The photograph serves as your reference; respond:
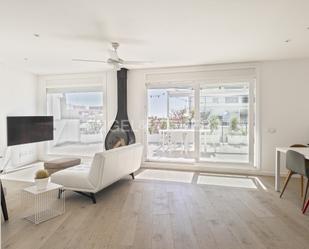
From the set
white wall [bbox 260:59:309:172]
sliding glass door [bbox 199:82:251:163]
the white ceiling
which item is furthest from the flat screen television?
white wall [bbox 260:59:309:172]

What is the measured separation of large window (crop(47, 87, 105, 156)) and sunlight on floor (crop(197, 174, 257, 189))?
3067 millimetres

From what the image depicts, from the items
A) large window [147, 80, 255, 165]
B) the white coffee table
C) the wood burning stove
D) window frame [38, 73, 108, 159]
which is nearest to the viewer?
the white coffee table

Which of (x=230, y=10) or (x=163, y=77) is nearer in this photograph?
(x=230, y=10)

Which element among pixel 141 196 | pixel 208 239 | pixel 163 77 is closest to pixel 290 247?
pixel 208 239

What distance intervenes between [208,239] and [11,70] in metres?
5.99

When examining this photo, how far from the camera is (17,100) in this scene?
5582 millimetres

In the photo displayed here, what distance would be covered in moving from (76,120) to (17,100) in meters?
1.60

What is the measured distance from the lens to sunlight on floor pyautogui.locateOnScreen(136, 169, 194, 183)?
14.7 ft

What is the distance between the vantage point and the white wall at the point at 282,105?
460 centimetres

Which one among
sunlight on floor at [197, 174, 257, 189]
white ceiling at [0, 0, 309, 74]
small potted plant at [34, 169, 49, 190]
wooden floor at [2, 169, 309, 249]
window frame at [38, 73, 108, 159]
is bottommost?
wooden floor at [2, 169, 309, 249]

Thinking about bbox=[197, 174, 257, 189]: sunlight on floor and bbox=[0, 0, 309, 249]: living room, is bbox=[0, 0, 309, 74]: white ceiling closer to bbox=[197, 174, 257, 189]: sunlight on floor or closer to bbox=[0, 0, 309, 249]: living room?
bbox=[0, 0, 309, 249]: living room

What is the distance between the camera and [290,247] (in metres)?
2.12

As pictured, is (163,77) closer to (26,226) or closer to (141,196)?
(141,196)

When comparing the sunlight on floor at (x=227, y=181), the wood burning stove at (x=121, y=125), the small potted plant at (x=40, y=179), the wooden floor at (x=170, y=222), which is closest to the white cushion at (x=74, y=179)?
the wooden floor at (x=170, y=222)
